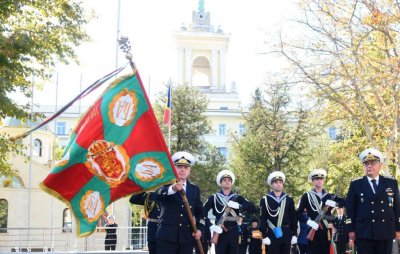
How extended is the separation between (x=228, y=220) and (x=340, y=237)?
386cm

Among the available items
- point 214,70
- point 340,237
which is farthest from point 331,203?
point 214,70

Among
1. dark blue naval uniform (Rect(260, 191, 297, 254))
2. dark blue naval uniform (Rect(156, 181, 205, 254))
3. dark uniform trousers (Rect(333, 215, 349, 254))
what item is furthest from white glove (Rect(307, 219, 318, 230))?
dark blue naval uniform (Rect(156, 181, 205, 254))

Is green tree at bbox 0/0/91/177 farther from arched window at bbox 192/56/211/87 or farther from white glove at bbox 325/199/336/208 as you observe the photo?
arched window at bbox 192/56/211/87

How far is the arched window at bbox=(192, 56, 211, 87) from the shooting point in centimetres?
8262

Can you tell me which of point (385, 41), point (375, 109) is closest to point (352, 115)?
point (375, 109)

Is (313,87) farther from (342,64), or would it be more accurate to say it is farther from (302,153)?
(302,153)

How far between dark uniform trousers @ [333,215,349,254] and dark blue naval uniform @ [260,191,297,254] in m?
2.49

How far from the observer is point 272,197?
39.3ft

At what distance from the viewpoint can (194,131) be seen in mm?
44906

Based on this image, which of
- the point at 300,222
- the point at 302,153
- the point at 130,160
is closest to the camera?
the point at 130,160

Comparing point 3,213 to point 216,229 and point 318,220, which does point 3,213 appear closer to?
point 216,229

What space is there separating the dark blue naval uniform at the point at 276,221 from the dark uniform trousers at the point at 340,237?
8.18 feet

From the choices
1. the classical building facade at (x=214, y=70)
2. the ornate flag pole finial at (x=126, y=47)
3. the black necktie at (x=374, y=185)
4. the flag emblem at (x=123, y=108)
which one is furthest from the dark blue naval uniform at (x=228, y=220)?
the classical building facade at (x=214, y=70)

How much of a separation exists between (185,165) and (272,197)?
319 cm
